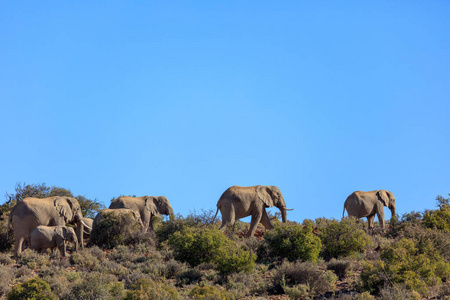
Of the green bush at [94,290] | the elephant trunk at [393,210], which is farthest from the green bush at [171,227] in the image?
the elephant trunk at [393,210]

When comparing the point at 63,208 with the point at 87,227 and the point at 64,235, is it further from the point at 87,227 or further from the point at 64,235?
the point at 87,227

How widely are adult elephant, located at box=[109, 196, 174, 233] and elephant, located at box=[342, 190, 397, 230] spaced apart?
10273mm

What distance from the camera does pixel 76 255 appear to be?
69.7 ft

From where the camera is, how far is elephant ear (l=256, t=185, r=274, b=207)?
28109 millimetres

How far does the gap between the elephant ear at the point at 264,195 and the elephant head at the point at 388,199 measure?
773 centimetres

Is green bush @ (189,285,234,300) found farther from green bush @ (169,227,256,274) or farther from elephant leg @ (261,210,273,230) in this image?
elephant leg @ (261,210,273,230)

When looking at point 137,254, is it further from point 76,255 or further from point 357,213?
point 357,213

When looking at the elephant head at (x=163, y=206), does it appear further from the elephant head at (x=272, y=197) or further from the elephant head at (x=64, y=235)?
the elephant head at (x=64, y=235)

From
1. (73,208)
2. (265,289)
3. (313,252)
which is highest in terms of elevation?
(73,208)

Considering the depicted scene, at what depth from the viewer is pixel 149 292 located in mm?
14422

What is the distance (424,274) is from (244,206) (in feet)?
36.5

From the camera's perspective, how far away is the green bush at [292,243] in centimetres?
2109

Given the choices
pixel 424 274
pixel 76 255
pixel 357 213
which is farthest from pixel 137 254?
pixel 357 213

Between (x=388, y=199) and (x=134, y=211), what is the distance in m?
15.7
